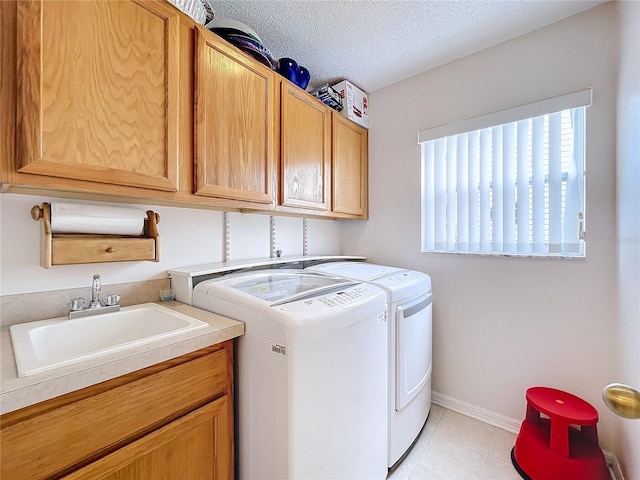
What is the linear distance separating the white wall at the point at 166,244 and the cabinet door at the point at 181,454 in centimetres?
75

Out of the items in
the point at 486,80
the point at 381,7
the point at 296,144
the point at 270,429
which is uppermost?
the point at 381,7

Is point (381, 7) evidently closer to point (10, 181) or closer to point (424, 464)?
point (10, 181)

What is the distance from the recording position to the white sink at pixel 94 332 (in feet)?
2.67

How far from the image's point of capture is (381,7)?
144cm

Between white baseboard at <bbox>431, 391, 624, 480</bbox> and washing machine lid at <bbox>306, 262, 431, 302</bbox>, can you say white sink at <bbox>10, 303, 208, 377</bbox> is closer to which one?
washing machine lid at <bbox>306, 262, 431, 302</bbox>

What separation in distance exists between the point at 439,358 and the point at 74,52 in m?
2.52

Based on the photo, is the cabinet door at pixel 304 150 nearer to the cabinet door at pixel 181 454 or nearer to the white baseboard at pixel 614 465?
the cabinet door at pixel 181 454

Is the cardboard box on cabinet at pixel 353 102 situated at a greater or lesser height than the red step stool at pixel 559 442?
greater

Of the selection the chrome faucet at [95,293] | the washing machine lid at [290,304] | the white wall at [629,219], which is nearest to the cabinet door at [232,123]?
the washing machine lid at [290,304]

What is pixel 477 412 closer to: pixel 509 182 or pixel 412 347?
pixel 412 347

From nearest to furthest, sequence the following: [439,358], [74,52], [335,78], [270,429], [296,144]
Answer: [74,52] < [270,429] < [296,144] < [439,358] < [335,78]

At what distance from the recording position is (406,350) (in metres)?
1.47

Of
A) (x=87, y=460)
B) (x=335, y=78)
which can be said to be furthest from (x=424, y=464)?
(x=335, y=78)

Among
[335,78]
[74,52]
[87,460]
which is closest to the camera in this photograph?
[87,460]
